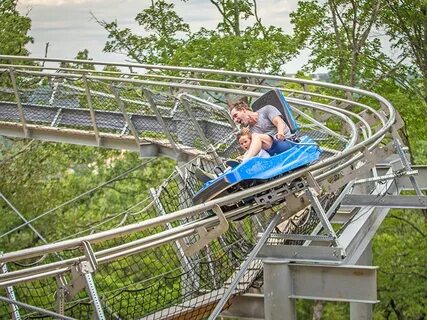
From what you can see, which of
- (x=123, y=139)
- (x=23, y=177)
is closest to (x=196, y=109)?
(x=123, y=139)

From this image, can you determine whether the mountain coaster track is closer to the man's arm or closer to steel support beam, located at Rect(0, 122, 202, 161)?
steel support beam, located at Rect(0, 122, 202, 161)

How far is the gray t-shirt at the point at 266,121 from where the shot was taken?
34.4ft

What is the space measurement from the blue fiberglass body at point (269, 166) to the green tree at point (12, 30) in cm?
1560

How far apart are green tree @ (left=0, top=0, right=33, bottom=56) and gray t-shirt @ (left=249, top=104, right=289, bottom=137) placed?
1462cm

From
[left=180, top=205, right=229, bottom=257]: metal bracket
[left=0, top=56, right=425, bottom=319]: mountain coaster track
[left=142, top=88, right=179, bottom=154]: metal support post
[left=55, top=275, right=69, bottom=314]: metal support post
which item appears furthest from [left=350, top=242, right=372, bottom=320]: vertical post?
[left=55, top=275, right=69, bottom=314]: metal support post

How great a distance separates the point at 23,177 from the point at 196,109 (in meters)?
11.2

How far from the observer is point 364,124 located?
528 inches

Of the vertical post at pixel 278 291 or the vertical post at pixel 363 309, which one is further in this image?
the vertical post at pixel 363 309

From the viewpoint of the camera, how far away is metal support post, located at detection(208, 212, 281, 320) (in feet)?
30.3

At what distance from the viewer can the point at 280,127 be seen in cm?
1033

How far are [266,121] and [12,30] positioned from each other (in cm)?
1534

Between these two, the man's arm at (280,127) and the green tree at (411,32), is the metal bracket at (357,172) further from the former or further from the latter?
the green tree at (411,32)

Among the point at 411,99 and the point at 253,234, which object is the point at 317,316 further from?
the point at 253,234

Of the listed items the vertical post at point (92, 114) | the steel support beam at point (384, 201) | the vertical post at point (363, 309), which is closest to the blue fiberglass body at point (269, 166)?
the steel support beam at point (384, 201)
